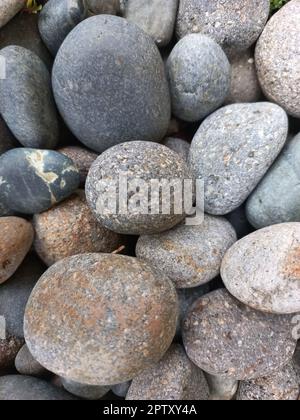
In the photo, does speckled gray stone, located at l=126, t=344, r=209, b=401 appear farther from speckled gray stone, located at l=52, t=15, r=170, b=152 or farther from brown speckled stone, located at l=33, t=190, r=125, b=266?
speckled gray stone, located at l=52, t=15, r=170, b=152

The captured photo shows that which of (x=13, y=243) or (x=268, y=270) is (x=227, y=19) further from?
(x=13, y=243)

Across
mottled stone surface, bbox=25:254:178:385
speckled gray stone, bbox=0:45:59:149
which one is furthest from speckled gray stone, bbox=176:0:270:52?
mottled stone surface, bbox=25:254:178:385

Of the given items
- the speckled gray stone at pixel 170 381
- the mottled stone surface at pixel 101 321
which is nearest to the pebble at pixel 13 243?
the mottled stone surface at pixel 101 321

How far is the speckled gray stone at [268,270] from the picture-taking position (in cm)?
95

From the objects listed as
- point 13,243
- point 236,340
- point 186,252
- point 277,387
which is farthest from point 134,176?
point 277,387

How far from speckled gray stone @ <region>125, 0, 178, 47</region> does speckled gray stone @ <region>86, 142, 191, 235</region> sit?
1.33ft

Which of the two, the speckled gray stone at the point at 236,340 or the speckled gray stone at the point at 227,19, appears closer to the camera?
the speckled gray stone at the point at 236,340

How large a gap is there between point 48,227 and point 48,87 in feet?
1.34

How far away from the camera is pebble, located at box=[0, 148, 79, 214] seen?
3.46 feet

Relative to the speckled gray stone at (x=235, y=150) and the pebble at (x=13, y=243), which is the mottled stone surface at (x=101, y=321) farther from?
the speckled gray stone at (x=235, y=150)

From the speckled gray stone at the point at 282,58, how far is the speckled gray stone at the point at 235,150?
Result: 0.09 m

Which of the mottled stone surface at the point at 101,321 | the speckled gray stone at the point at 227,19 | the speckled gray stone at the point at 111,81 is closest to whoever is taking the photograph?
the mottled stone surface at the point at 101,321

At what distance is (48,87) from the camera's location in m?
1.14
